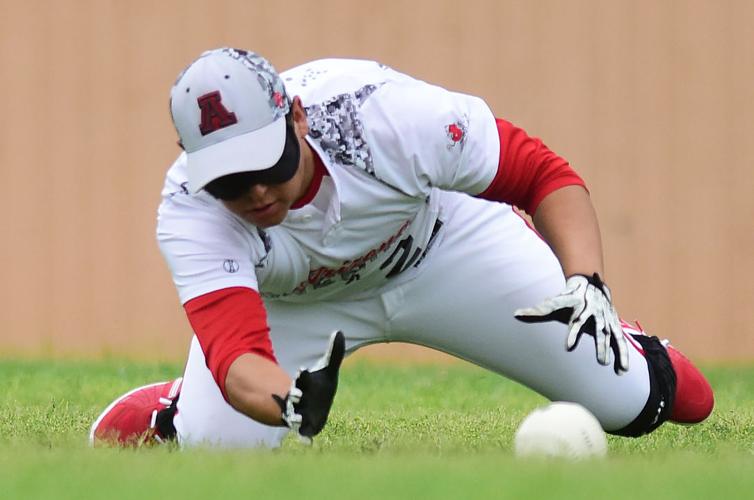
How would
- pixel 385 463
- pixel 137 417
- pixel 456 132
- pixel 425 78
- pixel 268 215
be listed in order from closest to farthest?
1. pixel 385 463
2. pixel 268 215
3. pixel 456 132
4. pixel 137 417
5. pixel 425 78

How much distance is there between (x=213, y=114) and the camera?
4094 millimetres

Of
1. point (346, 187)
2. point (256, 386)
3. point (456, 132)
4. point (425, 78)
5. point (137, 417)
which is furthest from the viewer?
point (425, 78)

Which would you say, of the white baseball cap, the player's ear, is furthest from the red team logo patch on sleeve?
the white baseball cap

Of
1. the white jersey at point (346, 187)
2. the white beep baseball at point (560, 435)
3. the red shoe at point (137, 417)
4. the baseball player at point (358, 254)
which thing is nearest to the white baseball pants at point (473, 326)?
the baseball player at point (358, 254)

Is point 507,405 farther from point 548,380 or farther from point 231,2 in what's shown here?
point 231,2

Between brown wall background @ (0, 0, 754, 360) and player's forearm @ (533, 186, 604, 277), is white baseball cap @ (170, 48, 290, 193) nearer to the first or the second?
player's forearm @ (533, 186, 604, 277)

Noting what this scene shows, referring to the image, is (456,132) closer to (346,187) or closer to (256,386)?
(346,187)

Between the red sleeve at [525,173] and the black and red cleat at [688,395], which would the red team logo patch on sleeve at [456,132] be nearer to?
the red sleeve at [525,173]

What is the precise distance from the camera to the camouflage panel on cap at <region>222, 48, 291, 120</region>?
4.17m

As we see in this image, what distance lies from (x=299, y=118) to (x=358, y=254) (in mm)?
572

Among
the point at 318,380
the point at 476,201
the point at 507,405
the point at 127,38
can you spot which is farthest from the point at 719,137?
the point at 318,380

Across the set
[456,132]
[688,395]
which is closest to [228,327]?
[456,132]

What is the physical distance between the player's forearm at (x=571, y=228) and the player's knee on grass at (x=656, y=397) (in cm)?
76

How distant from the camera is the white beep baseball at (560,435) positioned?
4039 mm
